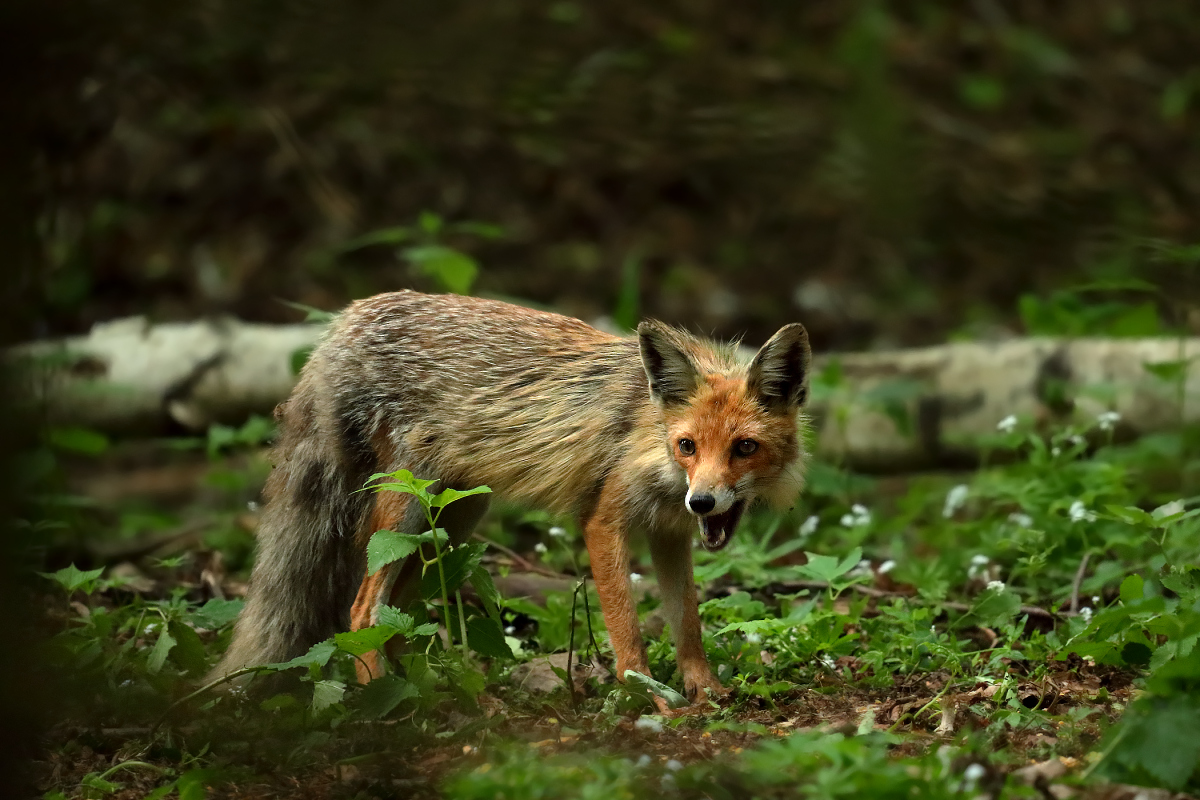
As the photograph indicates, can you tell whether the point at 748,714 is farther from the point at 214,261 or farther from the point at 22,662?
the point at 214,261

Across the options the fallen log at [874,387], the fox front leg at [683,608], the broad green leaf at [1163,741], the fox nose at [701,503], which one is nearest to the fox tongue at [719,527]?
the fox nose at [701,503]

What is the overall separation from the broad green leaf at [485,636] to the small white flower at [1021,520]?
326 centimetres

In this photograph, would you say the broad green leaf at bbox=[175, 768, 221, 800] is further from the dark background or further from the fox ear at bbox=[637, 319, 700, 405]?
the dark background

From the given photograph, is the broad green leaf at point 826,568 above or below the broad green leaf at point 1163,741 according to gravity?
below

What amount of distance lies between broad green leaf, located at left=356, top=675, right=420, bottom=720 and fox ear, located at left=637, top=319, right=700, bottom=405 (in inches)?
71.4

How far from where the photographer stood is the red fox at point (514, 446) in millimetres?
A: 5508

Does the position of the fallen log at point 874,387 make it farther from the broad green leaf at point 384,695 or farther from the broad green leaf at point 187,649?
the broad green leaf at point 384,695

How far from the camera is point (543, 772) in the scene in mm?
3752

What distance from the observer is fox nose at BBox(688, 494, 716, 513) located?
5098 millimetres

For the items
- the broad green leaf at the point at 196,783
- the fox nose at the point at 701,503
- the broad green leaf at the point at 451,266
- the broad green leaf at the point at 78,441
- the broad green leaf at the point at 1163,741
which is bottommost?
the broad green leaf at the point at 196,783

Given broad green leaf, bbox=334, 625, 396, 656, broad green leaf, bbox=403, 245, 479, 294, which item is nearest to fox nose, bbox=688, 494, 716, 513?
broad green leaf, bbox=334, 625, 396, 656

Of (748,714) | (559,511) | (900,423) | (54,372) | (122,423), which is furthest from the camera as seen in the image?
(122,423)

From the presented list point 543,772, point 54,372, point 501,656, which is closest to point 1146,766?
point 543,772

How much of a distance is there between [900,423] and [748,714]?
3911mm
